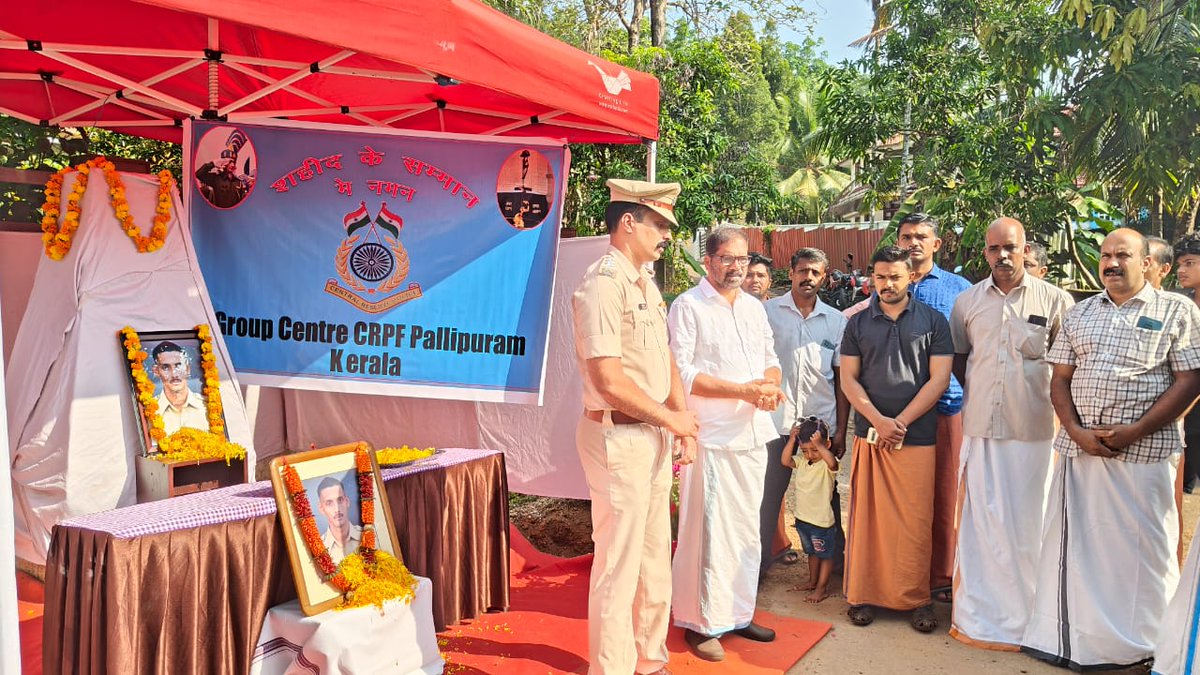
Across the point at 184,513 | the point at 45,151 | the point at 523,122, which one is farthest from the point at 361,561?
the point at 45,151

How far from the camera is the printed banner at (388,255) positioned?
4223 mm

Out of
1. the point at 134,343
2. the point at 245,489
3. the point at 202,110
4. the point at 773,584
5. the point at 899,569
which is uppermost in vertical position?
the point at 202,110

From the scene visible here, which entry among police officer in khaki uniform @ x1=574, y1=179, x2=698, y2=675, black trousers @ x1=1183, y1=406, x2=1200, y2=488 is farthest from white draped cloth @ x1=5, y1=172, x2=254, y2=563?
black trousers @ x1=1183, y1=406, x2=1200, y2=488

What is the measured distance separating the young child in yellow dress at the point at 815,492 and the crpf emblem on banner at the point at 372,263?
79.7 inches

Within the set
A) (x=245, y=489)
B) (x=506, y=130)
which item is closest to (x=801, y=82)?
(x=506, y=130)

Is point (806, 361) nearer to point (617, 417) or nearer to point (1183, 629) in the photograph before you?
point (617, 417)

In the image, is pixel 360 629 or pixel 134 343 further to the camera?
pixel 134 343

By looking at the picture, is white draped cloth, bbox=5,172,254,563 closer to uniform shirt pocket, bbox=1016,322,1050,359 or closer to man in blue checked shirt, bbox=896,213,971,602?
man in blue checked shirt, bbox=896,213,971,602

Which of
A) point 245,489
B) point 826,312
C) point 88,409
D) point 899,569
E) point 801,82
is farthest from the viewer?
point 801,82

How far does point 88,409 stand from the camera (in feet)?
11.8

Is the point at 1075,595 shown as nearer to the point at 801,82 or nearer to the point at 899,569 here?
the point at 899,569

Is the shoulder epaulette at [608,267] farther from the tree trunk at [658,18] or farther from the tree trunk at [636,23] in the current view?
the tree trunk at [636,23]

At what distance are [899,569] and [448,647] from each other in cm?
209

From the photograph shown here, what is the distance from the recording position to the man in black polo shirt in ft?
13.1
